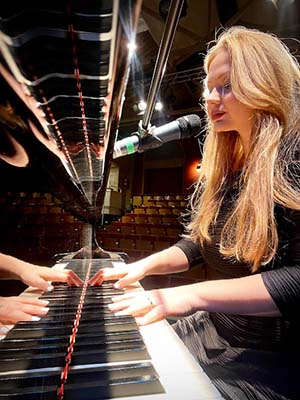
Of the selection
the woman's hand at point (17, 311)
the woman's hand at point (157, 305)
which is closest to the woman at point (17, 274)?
the woman's hand at point (17, 311)

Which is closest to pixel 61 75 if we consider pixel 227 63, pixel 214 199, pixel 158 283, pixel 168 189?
pixel 227 63

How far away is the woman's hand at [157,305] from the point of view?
0.79 meters

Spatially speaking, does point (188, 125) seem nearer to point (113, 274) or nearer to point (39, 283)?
point (113, 274)

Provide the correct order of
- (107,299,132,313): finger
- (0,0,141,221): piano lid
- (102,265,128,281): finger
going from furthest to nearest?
(102,265,128,281): finger, (107,299,132,313): finger, (0,0,141,221): piano lid

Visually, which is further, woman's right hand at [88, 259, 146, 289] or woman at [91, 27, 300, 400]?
woman's right hand at [88, 259, 146, 289]

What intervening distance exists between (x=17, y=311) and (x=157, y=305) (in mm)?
351

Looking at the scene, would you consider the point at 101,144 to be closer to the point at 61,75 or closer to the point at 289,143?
the point at 61,75

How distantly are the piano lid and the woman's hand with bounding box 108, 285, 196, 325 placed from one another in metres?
0.44

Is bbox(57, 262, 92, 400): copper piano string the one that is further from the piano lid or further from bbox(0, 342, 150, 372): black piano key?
the piano lid

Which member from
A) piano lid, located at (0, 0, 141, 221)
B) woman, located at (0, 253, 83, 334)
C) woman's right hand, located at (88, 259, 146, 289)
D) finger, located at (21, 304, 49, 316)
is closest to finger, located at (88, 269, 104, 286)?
woman's right hand, located at (88, 259, 146, 289)

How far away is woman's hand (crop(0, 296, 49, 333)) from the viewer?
0.65 metres

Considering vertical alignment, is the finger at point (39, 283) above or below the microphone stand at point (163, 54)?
below

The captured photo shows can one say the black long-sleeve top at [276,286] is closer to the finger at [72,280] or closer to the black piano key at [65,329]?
the black piano key at [65,329]

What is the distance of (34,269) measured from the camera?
2.60 ft
